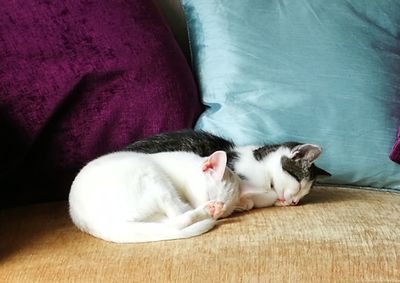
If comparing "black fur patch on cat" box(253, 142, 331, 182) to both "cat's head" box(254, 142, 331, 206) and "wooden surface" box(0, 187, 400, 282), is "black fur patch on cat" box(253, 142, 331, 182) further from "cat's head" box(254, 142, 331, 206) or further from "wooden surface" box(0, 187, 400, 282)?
"wooden surface" box(0, 187, 400, 282)

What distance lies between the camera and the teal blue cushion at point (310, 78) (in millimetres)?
1569

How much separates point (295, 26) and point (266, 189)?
433 mm

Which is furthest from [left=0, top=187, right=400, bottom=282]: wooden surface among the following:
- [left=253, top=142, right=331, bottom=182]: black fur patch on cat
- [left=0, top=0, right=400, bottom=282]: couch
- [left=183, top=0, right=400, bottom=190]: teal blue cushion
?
[left=183, top=0, right=400, bottom=190]: teal blue cushion

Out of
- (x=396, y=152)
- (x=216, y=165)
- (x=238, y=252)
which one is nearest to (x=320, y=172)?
(x=396, y=152)

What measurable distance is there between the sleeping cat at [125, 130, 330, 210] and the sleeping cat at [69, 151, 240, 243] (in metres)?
0.06

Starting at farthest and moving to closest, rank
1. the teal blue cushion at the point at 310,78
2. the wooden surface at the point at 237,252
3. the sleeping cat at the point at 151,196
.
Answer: the teal blue cushion at the point at 310,78, the sleeping cat at the point at 151,196, the wooden surface at the point at 237,252

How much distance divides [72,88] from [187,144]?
285 mm

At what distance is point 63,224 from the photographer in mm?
1371

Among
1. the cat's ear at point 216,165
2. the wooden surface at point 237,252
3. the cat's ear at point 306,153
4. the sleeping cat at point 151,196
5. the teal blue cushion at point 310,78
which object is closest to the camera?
the wooden surface at point 237,252

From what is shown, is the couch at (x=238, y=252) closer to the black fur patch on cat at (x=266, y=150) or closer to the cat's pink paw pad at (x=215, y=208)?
the cat's pink paw pad at (x=215, y=208)

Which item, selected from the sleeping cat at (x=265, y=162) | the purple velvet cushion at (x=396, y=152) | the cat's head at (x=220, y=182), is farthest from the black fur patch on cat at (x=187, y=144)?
the purple velvet cushion at (x=396, y=152)

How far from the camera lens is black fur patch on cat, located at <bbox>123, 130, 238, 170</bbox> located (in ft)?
4.83

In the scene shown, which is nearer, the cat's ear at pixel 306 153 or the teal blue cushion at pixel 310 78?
the cat's ear at pixel 306 153

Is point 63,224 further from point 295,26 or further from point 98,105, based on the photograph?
point 295,26
